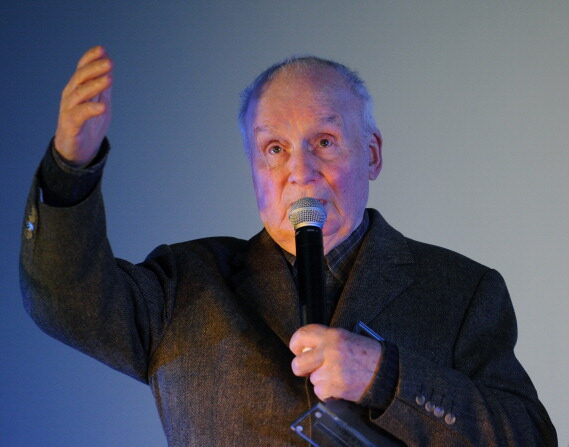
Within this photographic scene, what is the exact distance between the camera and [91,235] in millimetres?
1604

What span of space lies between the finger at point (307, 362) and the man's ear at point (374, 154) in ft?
2.57

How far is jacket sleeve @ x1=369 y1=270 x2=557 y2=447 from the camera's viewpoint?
5.43 ft

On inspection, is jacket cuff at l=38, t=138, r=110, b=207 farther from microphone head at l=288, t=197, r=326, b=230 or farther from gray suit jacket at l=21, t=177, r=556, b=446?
microphone head at l=288, t=197, r=326, b=230

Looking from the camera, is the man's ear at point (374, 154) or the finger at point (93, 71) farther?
the man's ear at point (374, 154)

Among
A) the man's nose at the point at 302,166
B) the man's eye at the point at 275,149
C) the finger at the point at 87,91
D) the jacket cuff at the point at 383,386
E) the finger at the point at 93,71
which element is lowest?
the jacket cuff at the point at 383,386

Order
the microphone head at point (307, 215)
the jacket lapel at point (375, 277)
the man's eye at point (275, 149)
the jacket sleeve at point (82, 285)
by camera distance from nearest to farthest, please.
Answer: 1. the jacket sleeve at point (82, 285)
2. the microphone head at point (307, 215)
3. the jacket lapel at point (375, 277)
4. the man's eye at point (275, 149)

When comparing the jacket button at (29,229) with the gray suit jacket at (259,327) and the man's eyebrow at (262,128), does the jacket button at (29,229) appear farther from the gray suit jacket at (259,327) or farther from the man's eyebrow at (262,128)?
the man's eyebrow at (262,128)

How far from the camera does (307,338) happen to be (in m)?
1.50

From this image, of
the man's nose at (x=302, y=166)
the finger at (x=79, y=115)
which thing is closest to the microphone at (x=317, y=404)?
the man's nose at (x=302, y=166)

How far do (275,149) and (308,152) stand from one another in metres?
0.08

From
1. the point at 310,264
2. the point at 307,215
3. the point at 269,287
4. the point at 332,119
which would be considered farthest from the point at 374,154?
the point at 310,264

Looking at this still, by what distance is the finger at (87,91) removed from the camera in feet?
4.82

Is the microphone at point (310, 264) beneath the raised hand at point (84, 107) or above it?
beneath

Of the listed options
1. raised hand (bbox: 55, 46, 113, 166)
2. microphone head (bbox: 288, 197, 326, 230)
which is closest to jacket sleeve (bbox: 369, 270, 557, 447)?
microphone head (bbox: 288, 197, 326, 230)
